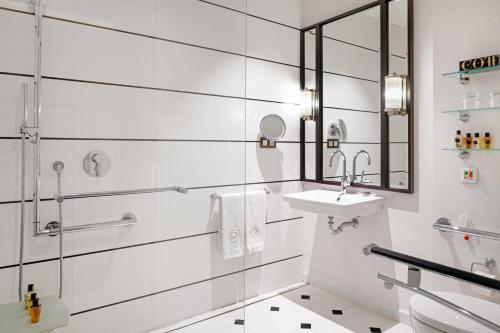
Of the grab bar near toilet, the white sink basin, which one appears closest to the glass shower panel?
the white sink basin

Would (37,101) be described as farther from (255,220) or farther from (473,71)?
(473,71)

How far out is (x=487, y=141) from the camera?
6.27 ft

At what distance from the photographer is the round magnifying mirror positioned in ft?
9.26

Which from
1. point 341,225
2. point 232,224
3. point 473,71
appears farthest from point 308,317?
point 473,71

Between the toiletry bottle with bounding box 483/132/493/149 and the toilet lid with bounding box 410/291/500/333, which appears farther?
the toiletry bottle with bounding box 483/132/493/149

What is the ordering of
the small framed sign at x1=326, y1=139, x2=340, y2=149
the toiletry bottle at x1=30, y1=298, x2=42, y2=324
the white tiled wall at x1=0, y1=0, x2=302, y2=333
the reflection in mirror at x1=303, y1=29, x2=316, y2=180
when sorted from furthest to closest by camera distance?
the reflection in mirror at x1=303, y1=29, x2=316, y2=180 → the small framed sign at x1=326, y1=139, x2=340, y2=149 → the white tiled wall at x1=0, y1=0, x2=302, y2=333 → the toiletry bottle at x1=30, y1=298, x2=42, y2=324

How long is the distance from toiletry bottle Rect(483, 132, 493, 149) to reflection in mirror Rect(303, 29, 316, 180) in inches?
55.0

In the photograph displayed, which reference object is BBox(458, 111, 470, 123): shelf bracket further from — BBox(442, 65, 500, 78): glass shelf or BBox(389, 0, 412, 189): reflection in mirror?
BBox(389, 0, 412, 189): reflection in mirror

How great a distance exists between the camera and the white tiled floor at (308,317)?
7.82 feet

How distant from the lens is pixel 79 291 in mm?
1616

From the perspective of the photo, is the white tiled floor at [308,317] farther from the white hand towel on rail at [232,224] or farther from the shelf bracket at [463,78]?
the shelf bracket at [463,78]

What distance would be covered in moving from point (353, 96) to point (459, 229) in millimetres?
1316

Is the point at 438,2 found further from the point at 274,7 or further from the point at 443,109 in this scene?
the point at 274,7

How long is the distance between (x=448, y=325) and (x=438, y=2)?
1.94 m
